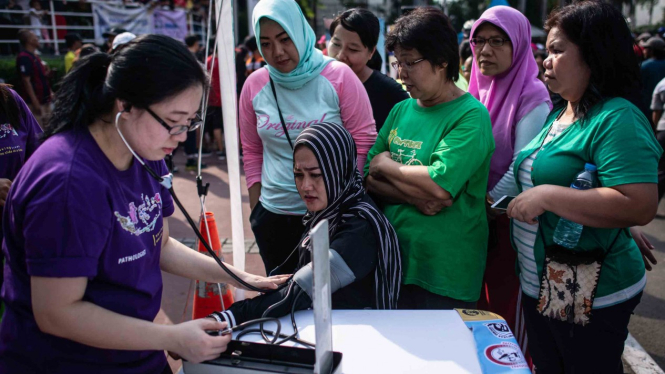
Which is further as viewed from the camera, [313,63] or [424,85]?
[313,63]

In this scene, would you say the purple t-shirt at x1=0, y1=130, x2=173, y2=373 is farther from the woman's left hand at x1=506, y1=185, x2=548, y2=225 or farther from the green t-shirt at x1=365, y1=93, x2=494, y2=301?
the woman's left hand at x1=506, y1=185, x2=548, y2=225

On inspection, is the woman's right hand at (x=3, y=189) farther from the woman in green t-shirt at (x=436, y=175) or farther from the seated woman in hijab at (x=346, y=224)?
the woman in green t-shirt at (x=436, y=175)

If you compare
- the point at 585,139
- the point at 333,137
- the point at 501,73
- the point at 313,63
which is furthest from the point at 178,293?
the point at 585,139

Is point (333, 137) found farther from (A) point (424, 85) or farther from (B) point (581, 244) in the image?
(B) point (581, 244)

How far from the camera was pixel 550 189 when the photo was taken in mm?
1649

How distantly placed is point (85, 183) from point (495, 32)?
202 cm

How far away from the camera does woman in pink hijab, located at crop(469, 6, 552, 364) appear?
7.59 feet

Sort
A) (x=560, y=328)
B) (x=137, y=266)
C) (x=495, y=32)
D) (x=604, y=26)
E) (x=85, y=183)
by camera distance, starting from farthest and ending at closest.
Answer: (x=495, y=32) → (x=560, y=328) → (x=604, y=26) → (x=137, y=266) → (x=85, y=183)

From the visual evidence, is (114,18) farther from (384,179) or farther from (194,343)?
(194,343)

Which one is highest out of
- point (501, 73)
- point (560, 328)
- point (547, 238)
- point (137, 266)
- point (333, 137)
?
point (501, 73)

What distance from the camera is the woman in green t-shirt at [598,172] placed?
5.11ft

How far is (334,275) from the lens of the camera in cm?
160

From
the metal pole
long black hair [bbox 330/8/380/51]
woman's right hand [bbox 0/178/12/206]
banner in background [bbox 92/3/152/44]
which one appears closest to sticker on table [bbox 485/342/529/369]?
woman's right hand [bbox 0/178/12/206]

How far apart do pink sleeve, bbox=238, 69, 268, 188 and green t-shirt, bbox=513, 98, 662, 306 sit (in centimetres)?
138
